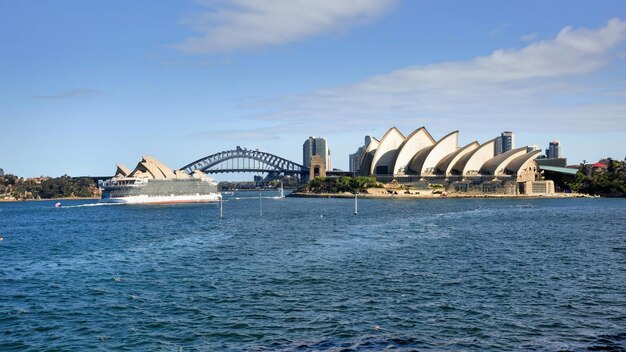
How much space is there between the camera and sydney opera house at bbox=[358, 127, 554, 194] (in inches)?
5792

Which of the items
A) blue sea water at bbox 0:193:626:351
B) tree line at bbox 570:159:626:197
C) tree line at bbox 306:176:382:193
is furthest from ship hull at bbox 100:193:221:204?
tree line at bbox 570:159:626:197

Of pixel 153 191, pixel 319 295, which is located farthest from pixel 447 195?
pixel 319 295

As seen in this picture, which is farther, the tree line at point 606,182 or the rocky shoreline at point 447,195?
the rocky shoreline at point 447,195

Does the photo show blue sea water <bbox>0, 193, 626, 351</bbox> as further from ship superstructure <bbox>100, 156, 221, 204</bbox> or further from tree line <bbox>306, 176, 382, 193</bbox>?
tree line <bbox>306, 176, 382, 193</bbox>

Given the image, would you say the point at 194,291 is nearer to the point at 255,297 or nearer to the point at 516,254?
the point at 255,297

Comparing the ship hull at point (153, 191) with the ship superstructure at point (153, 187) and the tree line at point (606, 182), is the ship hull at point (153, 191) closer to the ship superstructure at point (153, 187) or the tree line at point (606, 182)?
the ship superstructure at point (153, 187)

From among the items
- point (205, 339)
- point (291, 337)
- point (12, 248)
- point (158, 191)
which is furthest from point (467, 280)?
point (158, 191)

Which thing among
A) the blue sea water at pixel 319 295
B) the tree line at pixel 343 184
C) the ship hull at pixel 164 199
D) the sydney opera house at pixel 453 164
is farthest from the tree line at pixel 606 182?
the blue sea water at pixel 319 295

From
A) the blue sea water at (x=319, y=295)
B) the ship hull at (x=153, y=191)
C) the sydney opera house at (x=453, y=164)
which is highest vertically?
the sydney opera house at (x=453, y=164)

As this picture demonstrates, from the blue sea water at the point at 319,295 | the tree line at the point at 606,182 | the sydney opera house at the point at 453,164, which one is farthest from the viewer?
the sydney opera house at the point at 453,164

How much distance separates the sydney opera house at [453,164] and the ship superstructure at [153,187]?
2005 inches

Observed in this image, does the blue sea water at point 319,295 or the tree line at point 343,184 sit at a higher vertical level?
the tree line at point 343,184

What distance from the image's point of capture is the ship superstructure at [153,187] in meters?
130

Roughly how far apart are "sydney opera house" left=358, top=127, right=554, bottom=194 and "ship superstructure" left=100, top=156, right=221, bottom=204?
50925 millimetres
